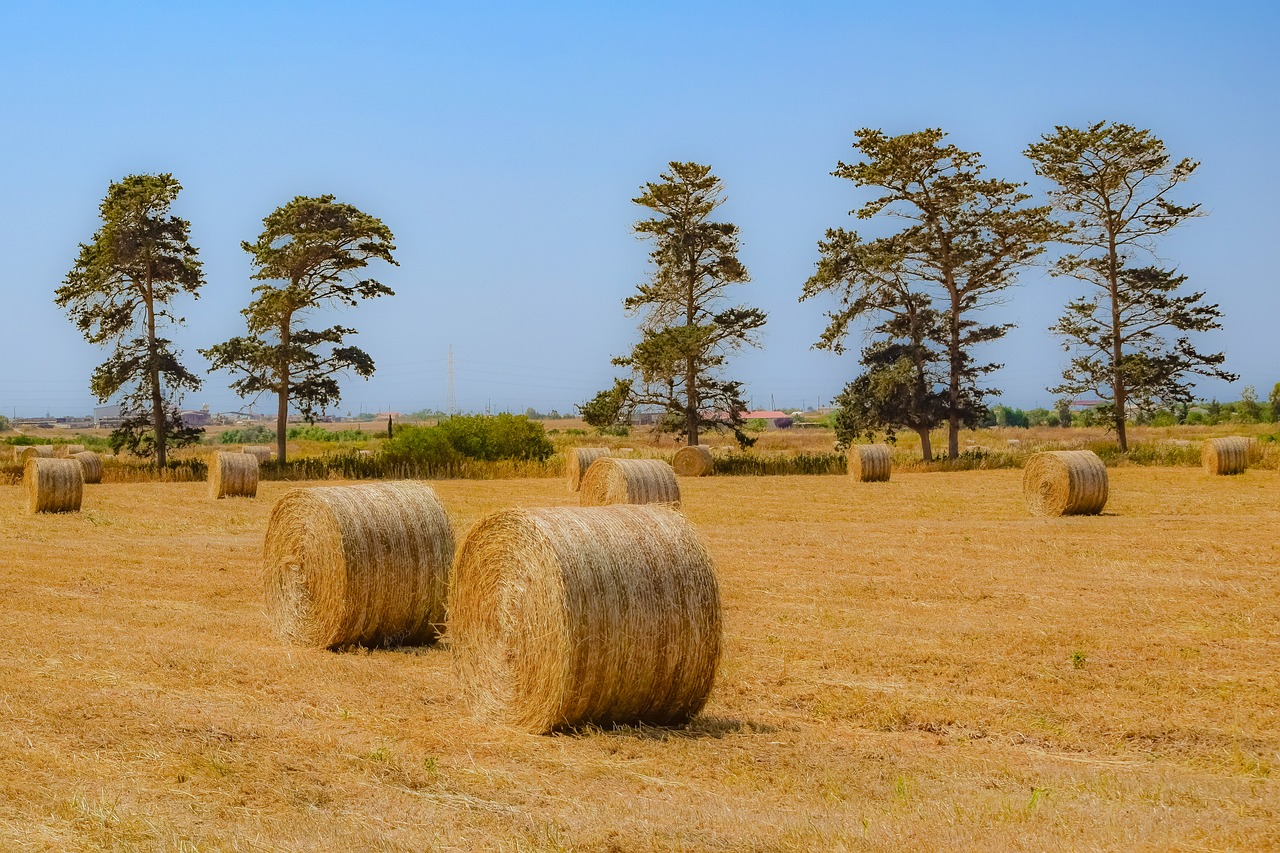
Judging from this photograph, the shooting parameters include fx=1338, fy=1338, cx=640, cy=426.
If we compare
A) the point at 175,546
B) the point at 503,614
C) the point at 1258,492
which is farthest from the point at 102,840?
the point at 1258,492

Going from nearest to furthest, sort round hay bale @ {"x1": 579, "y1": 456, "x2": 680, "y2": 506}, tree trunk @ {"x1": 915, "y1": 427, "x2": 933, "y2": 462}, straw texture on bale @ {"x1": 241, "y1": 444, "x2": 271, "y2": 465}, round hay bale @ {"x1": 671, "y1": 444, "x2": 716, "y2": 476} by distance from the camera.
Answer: round hay bale @ {"x1": 579, "y1": 456, "x2": 680, "y2": 506}, round hay bale @ {"x1": 671, "y1": 444, "x2": 716, "y2": 476}, straw texture on bale @ {"x1": 241, "y1": 444, "x2": 271, "y2": 465}, tree trunk @ {"x1": 915, "y1": 427, "x2": 933, "y2": 462}

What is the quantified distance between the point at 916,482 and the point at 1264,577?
21.1m

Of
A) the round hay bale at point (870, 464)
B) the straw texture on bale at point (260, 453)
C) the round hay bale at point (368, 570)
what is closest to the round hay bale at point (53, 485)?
the round hay bale at point (368, 570)

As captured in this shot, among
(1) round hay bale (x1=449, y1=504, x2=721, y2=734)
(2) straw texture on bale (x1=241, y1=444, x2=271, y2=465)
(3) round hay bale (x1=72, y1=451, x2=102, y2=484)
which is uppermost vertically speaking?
(2) straw texture on bale (x1=241, y1=444, x2=271, y2=465)

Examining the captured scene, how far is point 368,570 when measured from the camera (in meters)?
11.2

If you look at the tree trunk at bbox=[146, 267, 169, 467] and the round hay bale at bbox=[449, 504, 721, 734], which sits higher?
the tree trunk at bbox=[146, 267, 169, 467]

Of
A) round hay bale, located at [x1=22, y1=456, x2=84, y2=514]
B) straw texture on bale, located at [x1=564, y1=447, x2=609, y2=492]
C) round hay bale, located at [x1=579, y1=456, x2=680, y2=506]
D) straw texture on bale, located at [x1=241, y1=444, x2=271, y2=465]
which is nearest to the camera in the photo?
round hay bale, located at [x1=579, y1=456, x2=680, y2=506]

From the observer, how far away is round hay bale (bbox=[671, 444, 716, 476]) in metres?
41.2

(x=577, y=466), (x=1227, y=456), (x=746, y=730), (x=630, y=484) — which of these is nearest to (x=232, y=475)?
(x=577, y=466)

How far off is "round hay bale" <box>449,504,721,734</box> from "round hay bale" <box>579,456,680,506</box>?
1530cm

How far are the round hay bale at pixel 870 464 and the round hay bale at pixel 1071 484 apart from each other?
1187 centimetres

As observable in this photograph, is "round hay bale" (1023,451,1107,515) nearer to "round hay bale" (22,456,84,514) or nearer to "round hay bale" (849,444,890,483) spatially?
"round hay bale" (849,444,890,483)

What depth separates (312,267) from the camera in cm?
4419

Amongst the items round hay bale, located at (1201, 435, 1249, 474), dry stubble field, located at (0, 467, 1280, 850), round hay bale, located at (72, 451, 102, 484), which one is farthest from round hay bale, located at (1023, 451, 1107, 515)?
round hay bale, located at (72, 451, 102, 484)
